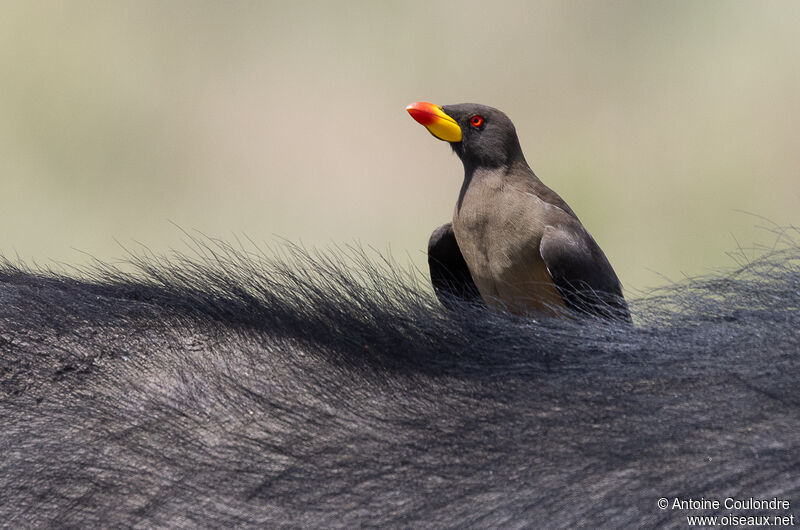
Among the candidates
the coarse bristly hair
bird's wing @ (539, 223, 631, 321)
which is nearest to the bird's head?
bird's wing @ (539, 223, 631, 321)

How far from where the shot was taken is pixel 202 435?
4.18 ft

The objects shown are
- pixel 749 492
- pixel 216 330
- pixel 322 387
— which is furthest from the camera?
pixel 216 330

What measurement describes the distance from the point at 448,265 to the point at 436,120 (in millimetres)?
461

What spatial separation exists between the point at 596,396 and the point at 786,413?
21cm

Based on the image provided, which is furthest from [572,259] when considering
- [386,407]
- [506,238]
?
[386,407]

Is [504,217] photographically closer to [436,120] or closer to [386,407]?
[436,120]

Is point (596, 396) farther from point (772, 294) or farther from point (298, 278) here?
point (298, 278)

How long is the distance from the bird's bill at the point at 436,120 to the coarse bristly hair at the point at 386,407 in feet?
2.70

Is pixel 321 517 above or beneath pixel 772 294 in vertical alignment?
beneath

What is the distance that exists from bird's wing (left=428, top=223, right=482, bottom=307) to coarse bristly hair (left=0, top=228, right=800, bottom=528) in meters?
1.07

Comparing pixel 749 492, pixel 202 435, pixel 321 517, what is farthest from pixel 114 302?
pixel 749 492

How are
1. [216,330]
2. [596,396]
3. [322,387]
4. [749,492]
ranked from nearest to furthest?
[749,492] → [596,396] → [322,387] → [216,330]

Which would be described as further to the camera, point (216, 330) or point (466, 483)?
point (216, 330)

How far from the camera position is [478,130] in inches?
90.8
